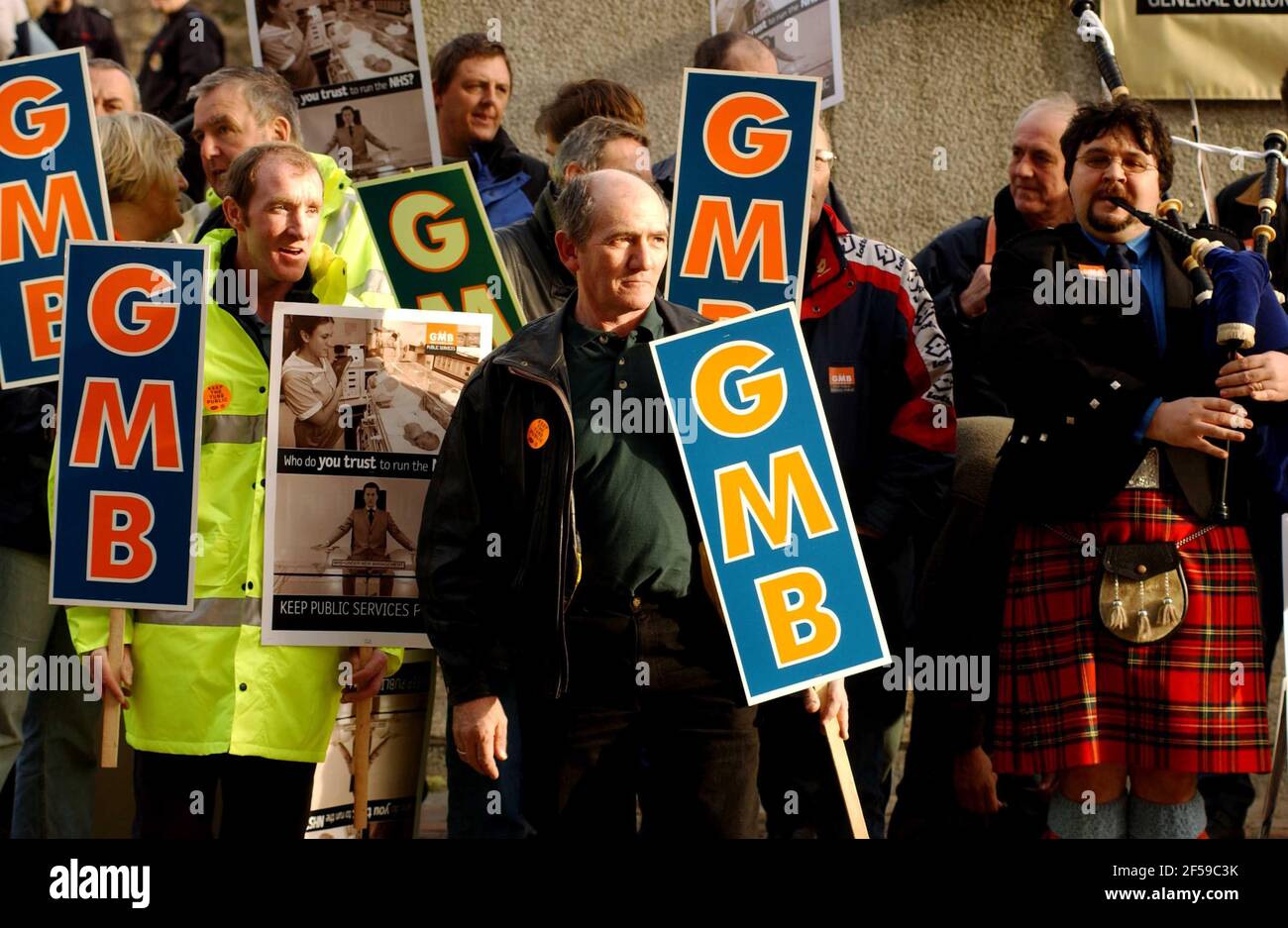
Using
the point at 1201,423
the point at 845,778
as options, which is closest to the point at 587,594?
the point at 845,778

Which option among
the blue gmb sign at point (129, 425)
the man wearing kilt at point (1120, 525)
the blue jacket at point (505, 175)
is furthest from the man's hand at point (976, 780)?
the blue jacket at point (505, 175)

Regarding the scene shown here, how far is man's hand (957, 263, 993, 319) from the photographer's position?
604 centimetres

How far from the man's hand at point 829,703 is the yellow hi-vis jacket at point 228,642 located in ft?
3.48

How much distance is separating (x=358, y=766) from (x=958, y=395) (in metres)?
2.37

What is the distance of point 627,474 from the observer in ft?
14.4

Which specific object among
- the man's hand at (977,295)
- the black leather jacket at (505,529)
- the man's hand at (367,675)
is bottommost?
the man's hand at (367,675)

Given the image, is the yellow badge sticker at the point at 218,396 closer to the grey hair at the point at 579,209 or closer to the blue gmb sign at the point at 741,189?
the grey hair at the point at 579,209

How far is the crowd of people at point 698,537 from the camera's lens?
437cm

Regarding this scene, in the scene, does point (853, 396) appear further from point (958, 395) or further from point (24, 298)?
point (24, 298)

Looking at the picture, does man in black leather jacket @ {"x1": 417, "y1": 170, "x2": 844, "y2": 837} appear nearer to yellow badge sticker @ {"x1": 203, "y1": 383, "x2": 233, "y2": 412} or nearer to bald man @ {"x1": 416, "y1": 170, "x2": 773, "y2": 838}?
bald man @ {"x1": 416, "y1": 170, "x2": 773, "y2": 838}

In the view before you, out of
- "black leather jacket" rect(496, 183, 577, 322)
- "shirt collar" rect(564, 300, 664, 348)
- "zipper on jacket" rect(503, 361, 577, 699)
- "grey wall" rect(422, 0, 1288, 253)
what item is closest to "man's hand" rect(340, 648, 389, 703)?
"zipper on jacket" rect(503, 361, 577, 699)

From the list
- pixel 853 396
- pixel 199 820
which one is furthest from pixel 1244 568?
pixel 199 820

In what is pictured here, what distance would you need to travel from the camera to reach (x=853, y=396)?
5.48 metres

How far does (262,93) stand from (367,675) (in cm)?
188
